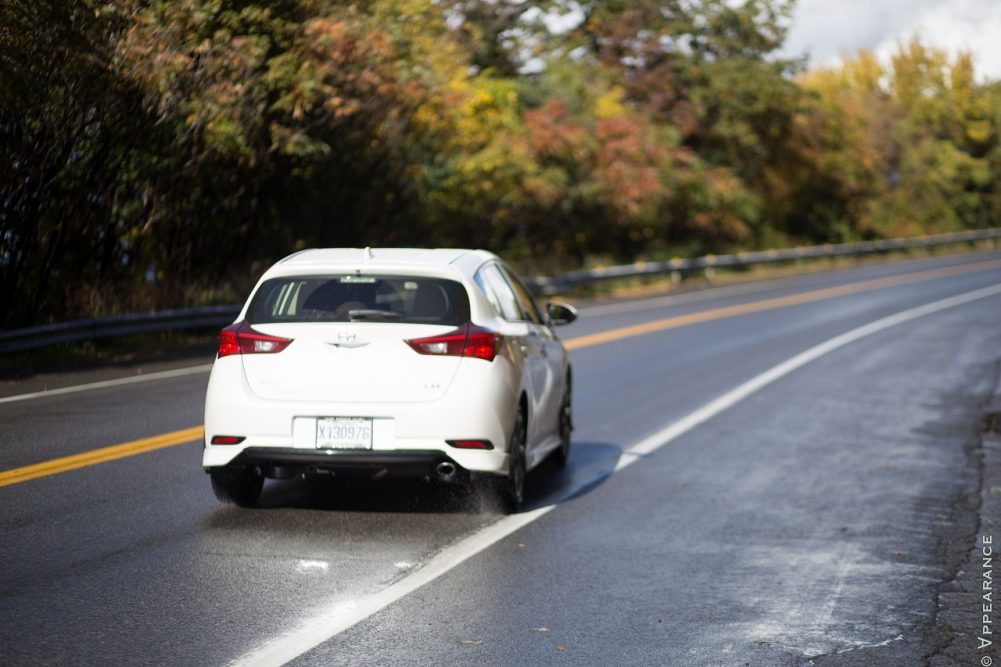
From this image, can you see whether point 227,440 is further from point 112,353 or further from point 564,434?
point 112,353

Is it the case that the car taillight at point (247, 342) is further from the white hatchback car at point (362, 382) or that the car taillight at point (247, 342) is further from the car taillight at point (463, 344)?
the car taillight at point (463, 344)

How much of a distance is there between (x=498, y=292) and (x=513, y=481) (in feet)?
4.85

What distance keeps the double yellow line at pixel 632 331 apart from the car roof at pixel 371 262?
2418 millimetres

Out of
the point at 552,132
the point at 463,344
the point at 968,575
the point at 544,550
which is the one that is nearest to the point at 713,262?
the point at 552,132

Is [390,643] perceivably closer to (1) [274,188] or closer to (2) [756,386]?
(2) [756,386]

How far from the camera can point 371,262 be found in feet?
30.2

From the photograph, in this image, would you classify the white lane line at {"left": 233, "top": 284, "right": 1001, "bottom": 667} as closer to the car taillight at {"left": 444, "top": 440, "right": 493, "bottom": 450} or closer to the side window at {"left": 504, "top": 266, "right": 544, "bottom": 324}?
the car taillight at {"left": 444, "top": 440, "right": 493, "bottom": 450}

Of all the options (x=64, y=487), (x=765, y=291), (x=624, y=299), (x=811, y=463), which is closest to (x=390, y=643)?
(x=64, y=487)

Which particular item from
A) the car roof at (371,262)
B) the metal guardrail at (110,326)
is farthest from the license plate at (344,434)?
the metal guardrail at (110,326)

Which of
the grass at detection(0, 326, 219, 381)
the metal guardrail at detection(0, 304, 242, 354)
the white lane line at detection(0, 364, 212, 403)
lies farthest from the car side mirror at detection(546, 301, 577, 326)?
the metal guardrail at detection(0, 304, 242, 354)

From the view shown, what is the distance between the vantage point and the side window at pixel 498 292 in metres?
9.73

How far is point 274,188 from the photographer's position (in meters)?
27.0

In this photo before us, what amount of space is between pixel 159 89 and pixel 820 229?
166 feet

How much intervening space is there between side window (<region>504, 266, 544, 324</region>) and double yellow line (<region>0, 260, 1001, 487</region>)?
2.81 m
